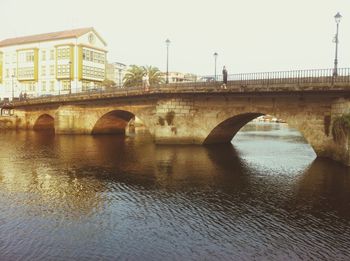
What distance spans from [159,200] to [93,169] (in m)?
9.16

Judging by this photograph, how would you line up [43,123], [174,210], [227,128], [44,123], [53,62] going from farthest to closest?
[53,62]
[44,123]
[43,123]
[227,128]
[174,210]

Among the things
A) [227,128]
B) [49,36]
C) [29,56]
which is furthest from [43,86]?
[227,128]

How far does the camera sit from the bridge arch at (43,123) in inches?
2502

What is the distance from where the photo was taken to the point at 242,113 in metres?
33.0

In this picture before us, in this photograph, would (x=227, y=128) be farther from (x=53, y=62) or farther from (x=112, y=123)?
(x=53, y=62)

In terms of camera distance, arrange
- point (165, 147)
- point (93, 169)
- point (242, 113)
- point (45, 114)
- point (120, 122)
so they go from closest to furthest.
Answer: point (93, 169) < point (242, 113) < point (165, 147) < point (120, 122) < point (45, 114)

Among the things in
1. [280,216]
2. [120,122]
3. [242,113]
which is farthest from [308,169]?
[120,122]

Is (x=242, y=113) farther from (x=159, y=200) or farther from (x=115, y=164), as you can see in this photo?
(x=159, y=200)

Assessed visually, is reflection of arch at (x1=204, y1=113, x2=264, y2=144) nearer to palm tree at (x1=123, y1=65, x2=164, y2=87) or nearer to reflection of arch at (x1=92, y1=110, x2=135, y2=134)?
reflection of arch at (x1=92, y1=110, x2=135, y2=134)

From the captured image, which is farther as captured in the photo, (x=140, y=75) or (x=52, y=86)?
(x=52, y=86)

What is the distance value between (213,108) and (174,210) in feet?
67.6

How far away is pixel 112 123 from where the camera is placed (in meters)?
54.2

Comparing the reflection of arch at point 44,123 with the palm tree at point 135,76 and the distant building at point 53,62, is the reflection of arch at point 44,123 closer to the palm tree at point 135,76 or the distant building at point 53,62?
the distant building at point 53,62

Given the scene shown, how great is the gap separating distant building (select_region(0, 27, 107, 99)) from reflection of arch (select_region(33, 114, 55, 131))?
8.90 m
